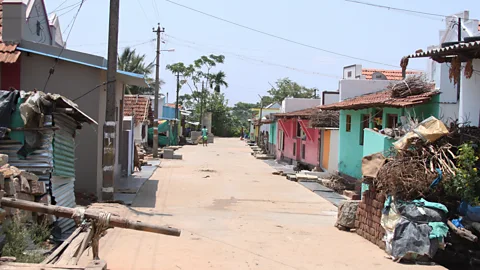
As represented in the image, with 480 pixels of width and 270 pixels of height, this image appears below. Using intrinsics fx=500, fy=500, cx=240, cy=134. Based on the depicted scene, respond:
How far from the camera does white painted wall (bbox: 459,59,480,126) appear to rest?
9922 mm

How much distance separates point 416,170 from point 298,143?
2155cm

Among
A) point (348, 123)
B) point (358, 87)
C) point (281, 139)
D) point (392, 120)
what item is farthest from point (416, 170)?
Answer: point (281, 139)

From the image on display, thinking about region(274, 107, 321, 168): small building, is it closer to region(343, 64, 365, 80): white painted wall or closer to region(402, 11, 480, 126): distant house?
region(343, 64, 365, 80): white painted wall

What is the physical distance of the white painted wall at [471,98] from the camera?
9.92 m

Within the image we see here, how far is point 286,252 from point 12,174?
489 centimetres

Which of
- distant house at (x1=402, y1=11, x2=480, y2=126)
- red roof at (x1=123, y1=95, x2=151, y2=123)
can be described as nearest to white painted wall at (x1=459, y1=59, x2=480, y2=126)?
distant house at (x1=402, y1=11, x2=480, y2=126)

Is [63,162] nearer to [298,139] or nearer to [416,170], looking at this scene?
[416,170]

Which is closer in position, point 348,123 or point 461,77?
point 461,77

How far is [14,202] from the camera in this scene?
5.66 m

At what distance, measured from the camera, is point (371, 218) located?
409 inches

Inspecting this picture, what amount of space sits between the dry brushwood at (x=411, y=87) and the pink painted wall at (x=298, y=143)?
1131 centimetres

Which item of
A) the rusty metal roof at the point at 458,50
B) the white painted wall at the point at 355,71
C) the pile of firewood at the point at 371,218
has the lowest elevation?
the pile of firewood at the point at 371,218

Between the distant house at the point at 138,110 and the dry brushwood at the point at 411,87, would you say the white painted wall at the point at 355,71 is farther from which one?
the distant house at the point at 138,110

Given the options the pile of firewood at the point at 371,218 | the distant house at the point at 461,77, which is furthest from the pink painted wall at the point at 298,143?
the pile of firewood at the point at 371,218
